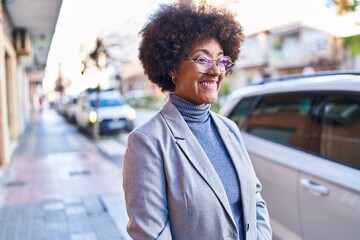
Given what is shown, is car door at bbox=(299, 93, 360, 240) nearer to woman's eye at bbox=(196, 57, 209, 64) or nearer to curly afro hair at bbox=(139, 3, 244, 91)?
curly afro hair at bbox=(139, 3, 244, 91)

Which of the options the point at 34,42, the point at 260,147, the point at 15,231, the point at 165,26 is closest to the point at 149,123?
the point at 165,26

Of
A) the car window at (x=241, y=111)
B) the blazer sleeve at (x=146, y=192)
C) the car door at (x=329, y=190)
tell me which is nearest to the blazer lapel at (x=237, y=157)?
the blazer sleeve at (x=146, y=192)

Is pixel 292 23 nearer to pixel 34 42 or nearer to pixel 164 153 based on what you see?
pixel 34 42

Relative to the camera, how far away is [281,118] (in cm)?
399

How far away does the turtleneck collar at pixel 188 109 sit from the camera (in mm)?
1705

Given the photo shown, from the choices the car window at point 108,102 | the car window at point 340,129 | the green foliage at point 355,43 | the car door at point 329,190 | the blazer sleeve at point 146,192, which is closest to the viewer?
the blazer sleeve at point 146,192

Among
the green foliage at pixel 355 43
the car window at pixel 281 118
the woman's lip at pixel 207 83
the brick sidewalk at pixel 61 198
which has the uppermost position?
the green foliage at pixel 355 43

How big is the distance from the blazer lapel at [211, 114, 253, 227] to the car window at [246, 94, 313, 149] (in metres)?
1.71

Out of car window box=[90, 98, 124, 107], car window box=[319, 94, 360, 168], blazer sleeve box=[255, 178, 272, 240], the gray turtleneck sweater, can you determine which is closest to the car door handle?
car window box=[319, 94, 360, 168]

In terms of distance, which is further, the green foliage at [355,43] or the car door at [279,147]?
the green foliage at [355,43]

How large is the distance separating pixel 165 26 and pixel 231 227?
88 centimetres

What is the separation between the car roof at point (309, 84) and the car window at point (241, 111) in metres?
0.07

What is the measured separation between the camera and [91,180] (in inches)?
307

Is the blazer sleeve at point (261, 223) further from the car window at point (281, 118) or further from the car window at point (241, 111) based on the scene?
the car window at point (241, 111)
